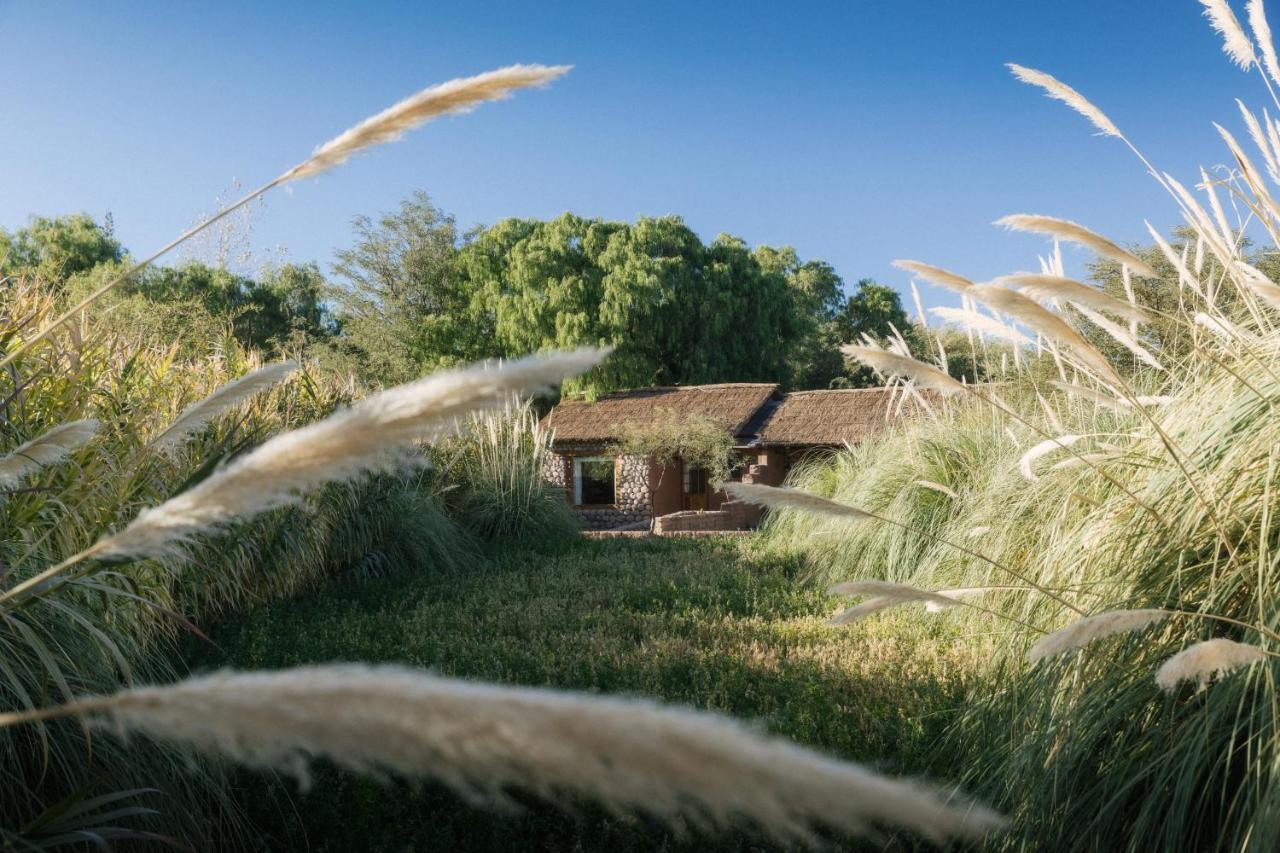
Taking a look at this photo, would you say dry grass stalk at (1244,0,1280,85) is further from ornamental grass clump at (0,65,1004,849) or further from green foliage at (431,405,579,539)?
green foliage at (431,405,579,539)

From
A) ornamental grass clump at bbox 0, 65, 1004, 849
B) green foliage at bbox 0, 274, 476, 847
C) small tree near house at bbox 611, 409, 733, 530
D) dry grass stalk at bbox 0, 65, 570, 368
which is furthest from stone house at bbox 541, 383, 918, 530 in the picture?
dry grass stalk at bbox 0, 65, 570, 368

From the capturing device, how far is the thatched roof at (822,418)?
22062 millimetres

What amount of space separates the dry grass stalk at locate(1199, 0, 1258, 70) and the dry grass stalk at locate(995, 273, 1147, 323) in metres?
1.30

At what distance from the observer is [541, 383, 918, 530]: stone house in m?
22.7

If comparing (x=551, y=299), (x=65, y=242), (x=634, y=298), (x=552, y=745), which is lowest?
(x=552, y=745)

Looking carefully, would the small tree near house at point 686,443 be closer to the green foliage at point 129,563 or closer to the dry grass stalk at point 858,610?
the green foliage at point 129,563

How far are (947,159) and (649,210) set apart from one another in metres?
18.5

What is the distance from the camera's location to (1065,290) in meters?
1.87

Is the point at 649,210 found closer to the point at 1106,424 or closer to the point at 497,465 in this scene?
the point at 497,465

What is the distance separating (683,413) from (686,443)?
3.17 meters

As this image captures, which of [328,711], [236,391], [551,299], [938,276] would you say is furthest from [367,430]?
[551,299]

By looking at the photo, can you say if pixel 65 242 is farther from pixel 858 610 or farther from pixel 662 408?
pixel 858 610

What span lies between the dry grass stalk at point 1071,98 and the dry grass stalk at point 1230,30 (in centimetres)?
42

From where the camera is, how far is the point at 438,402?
1.97 ft
